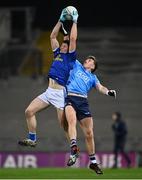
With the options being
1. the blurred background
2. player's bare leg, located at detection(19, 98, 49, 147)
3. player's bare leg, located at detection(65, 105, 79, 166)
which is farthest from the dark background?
player's bare leg, located at detection(65, 105, 79, 166)

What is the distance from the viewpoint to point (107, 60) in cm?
3269

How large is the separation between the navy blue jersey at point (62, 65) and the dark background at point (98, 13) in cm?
1802

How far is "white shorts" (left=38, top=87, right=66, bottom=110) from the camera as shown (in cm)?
→ 1616

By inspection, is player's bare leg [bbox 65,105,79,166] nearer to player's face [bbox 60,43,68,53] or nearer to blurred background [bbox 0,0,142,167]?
player's face [bbox 60,43,68,53]

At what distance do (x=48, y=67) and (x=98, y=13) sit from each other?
378 centimetres

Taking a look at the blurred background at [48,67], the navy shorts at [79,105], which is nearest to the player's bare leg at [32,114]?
the navy shorts at [79,105]

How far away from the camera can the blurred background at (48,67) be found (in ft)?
97.2

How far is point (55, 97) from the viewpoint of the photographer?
16.2 metres

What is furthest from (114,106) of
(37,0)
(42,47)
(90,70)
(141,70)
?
(90,70)

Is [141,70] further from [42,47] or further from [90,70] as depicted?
[90,70]

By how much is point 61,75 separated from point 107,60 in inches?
656

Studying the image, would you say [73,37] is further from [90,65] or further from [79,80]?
[79,80]

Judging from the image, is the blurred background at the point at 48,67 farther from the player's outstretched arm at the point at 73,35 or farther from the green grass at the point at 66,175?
the player's outstretched arm at the point at 73,35

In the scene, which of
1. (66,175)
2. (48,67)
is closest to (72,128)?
(66,175)
